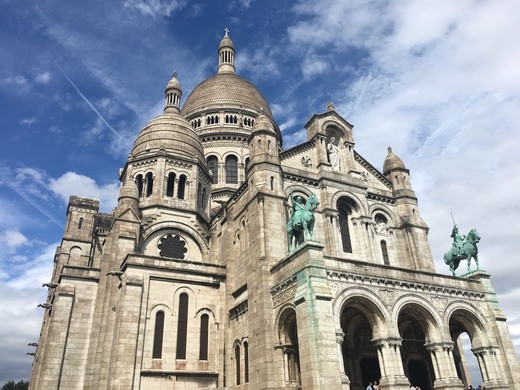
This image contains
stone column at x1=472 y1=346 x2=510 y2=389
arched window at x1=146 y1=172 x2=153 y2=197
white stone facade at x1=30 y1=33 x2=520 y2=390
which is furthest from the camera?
arched window at x1=146 y1=172 x2=153 y2=197

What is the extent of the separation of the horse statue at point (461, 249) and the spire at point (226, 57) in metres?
44.7

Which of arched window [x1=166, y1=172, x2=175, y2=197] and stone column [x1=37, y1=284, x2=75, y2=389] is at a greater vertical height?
arched window [x1=166, y1=172, x2=175, y2=197]

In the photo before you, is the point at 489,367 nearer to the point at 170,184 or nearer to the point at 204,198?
the point at 204,198

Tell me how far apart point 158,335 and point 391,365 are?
14870 mm

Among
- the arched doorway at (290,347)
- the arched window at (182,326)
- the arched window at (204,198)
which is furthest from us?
the arched window at (204,198)

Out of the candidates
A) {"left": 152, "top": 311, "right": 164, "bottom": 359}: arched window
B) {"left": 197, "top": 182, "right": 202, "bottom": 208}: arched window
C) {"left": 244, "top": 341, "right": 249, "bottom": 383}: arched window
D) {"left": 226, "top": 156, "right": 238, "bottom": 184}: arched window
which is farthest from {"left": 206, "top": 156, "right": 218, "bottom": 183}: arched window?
{"left": 244, "top": 341, "right": 249, "bottom": 383}: arched window

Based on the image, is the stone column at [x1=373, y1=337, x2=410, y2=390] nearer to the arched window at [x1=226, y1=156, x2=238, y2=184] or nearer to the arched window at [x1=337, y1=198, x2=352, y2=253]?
the arched window at [x1=337, y1=198, x2=352, y2=253]

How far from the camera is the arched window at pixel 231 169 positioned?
48.7 m

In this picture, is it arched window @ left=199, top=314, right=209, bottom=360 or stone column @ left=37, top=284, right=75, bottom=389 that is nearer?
stone column @ left=37, top=284, right=75, bottom=389

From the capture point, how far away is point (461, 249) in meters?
30.0

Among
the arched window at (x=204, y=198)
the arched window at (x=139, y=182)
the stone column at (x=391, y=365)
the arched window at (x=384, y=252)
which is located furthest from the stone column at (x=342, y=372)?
the arched window at (x=139, y=182)

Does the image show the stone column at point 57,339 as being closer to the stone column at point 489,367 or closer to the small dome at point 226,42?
the stone column at point 489,367

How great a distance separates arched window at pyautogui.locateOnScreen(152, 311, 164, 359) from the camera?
2810cm

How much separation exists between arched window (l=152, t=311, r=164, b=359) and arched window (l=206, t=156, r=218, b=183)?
21200mm
